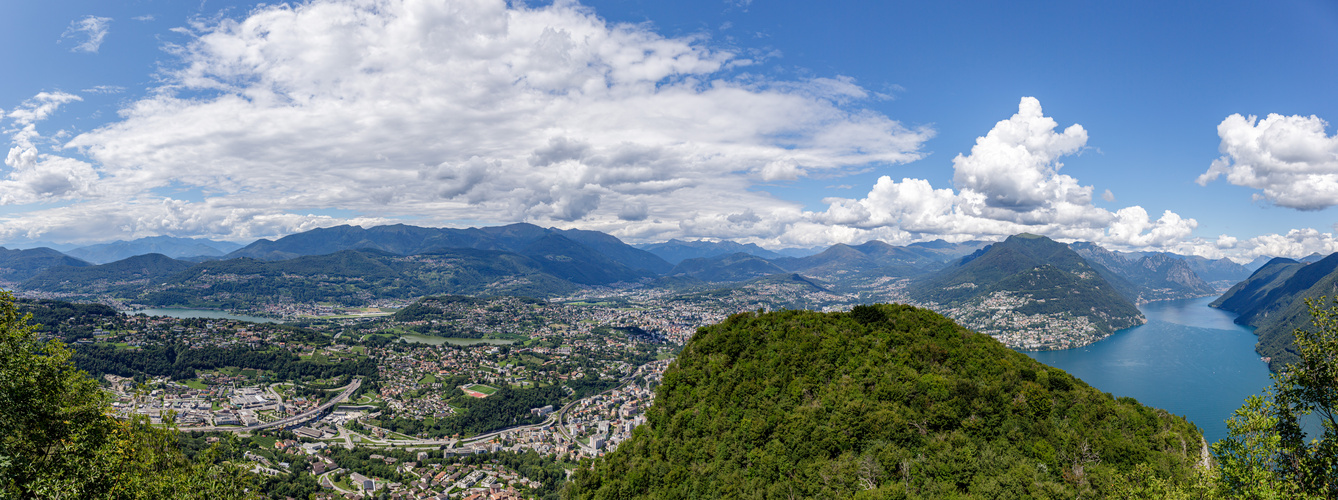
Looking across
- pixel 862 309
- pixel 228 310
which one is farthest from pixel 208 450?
pixel 228 310

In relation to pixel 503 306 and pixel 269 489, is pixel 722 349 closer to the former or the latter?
pixel 269 489

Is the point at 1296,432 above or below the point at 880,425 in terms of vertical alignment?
above

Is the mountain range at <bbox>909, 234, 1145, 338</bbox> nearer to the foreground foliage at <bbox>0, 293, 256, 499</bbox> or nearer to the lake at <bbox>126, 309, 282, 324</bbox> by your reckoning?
the foreground foliage at <bbox>0, 293, 256, 499</bbox>

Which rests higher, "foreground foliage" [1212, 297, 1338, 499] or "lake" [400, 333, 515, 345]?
"foreground foliage" [1212, 297, 1338, 499]

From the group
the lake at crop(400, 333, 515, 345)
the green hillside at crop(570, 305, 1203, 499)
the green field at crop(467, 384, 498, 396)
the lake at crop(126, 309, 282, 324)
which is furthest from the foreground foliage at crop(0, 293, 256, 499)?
the lake at crop(126, 309, 282, 324)

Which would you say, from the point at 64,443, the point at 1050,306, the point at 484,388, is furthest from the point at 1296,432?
the point at 1050,306

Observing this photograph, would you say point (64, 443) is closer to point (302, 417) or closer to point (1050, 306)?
point (302, 417)
